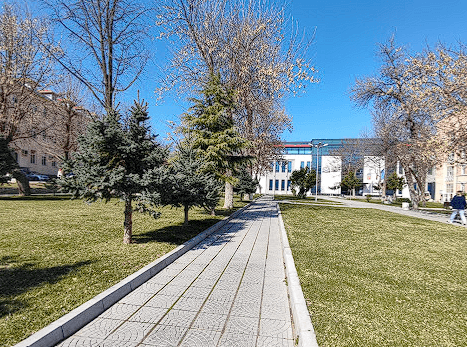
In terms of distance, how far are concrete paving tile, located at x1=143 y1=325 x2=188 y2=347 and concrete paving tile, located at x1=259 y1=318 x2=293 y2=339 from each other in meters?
1.01

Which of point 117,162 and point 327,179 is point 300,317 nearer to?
point 117,162

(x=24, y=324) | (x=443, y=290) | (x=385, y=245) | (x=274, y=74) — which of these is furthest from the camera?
(x=274, y=74)

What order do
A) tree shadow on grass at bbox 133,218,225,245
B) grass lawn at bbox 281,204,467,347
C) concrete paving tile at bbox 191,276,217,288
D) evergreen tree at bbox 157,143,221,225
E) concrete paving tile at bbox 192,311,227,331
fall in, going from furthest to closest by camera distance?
evergreen tree at bbox 157,143,221,225 < tree shadow on grass at bbox 133,218,225,245 < concrete paving tile at bbox 191,276,217,288 < concrete paving tile at bbox 192,311,227,331 < grass lawn at bbox 281,204,467,347

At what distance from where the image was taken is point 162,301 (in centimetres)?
415

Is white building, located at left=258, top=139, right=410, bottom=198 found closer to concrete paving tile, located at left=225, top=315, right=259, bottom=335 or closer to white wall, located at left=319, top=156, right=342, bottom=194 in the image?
white wall, located at left=319, top=156, right=342, bottom=194


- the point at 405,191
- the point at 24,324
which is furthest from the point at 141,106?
the point at 405,191

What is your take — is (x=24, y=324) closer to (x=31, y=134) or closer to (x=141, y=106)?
(x=141, y=106)

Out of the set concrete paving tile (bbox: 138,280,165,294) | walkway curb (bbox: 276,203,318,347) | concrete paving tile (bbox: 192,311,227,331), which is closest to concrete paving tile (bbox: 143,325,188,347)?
concrete paving tile (bbox: 192,311,227,331)

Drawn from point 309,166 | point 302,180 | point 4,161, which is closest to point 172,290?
point 4,161

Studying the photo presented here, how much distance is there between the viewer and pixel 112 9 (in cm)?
995

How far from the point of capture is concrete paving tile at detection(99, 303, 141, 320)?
365cm

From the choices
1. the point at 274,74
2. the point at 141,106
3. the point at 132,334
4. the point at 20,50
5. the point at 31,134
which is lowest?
the point at 132,334

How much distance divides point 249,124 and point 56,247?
49.5 ft

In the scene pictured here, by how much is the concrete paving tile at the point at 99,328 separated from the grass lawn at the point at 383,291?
2.55 m
